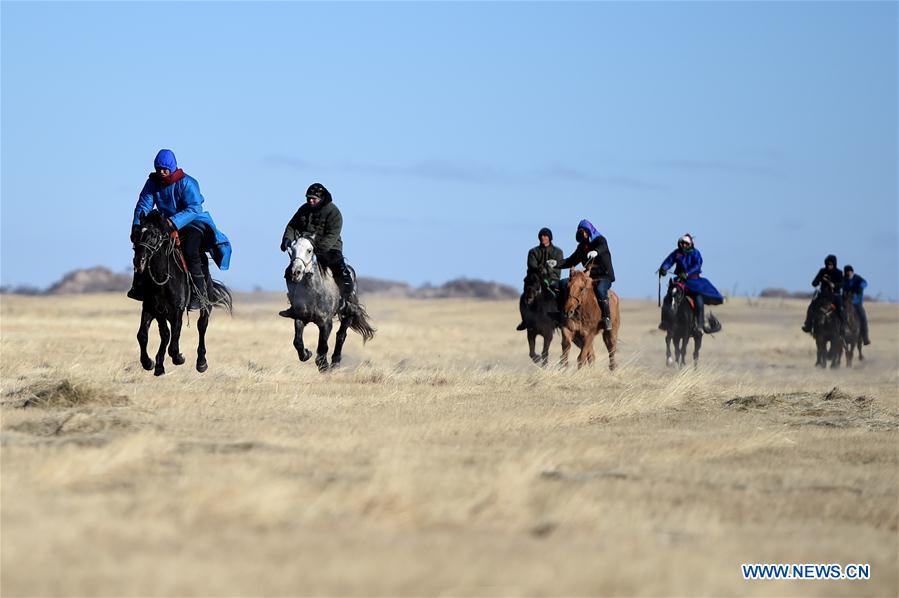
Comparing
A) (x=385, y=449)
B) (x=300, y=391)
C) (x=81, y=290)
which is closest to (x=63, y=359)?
(x=300, y=391)

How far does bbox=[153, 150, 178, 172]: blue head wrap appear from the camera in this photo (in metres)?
16.9

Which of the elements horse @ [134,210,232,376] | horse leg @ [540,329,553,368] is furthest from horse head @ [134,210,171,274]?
horse leg @ [540,329,553,368]

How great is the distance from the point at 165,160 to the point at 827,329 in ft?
58.0

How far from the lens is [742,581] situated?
20.6 feet

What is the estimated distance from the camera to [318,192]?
1892cm

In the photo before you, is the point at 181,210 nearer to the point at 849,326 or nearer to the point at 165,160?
the point at 165,160

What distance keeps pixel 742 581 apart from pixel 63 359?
1544 cm

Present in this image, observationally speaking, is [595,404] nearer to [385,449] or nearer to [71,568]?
[385,449]

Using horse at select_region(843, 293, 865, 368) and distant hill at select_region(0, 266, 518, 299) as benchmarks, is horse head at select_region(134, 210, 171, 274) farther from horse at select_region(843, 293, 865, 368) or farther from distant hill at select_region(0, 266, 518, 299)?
distant hill at select_region(0, 266, 518, 299)

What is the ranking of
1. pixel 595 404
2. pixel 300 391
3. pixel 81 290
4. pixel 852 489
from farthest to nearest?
pixel 81 290 → pixel 300 391 → pixel 595 404 → pixel 852 489

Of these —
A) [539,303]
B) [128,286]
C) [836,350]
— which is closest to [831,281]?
[836,350]

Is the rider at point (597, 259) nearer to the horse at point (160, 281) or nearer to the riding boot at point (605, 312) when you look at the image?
the riding boot at point (605, 312)

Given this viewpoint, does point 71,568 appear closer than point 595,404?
Yes

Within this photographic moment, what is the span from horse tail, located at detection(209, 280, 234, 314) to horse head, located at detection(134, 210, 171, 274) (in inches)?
55.3
